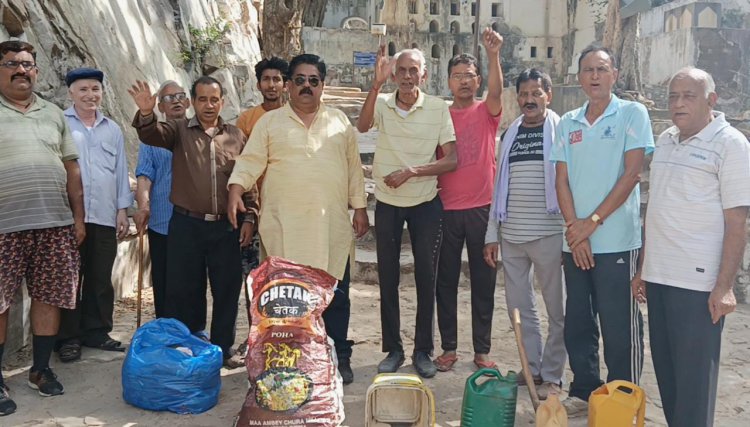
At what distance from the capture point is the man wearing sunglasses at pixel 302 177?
3.59 meters

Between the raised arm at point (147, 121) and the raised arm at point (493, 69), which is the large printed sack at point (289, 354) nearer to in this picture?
the raised arm at point (147, 121)

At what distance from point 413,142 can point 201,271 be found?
61.7 inches

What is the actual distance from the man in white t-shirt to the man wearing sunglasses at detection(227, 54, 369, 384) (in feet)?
5.62

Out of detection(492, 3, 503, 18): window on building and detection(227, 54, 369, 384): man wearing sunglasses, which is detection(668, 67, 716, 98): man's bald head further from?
detection(492, 3, 503, 18): window on building

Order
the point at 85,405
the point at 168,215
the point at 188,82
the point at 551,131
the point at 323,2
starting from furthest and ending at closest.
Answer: the point at 323,2, the point at 188,82, the point at 168,215, the point at 551,131, the point at 85,405

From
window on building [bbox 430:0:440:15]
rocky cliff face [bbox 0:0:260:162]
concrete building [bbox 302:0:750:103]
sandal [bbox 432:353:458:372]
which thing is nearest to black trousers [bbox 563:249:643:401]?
sandal [bbox 432:353:458:372]

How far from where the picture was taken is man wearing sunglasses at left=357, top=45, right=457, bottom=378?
3.89 m

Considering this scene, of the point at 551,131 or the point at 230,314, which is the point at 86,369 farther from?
the point at 551,131

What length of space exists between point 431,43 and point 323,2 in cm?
1897

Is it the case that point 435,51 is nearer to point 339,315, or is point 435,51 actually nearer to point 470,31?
point 470,31

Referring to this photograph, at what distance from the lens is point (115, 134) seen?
4281mm

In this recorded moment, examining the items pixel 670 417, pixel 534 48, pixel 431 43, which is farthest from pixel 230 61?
pixel 534 48

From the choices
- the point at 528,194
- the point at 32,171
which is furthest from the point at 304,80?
the point at 32,171

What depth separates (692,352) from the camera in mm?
2826
